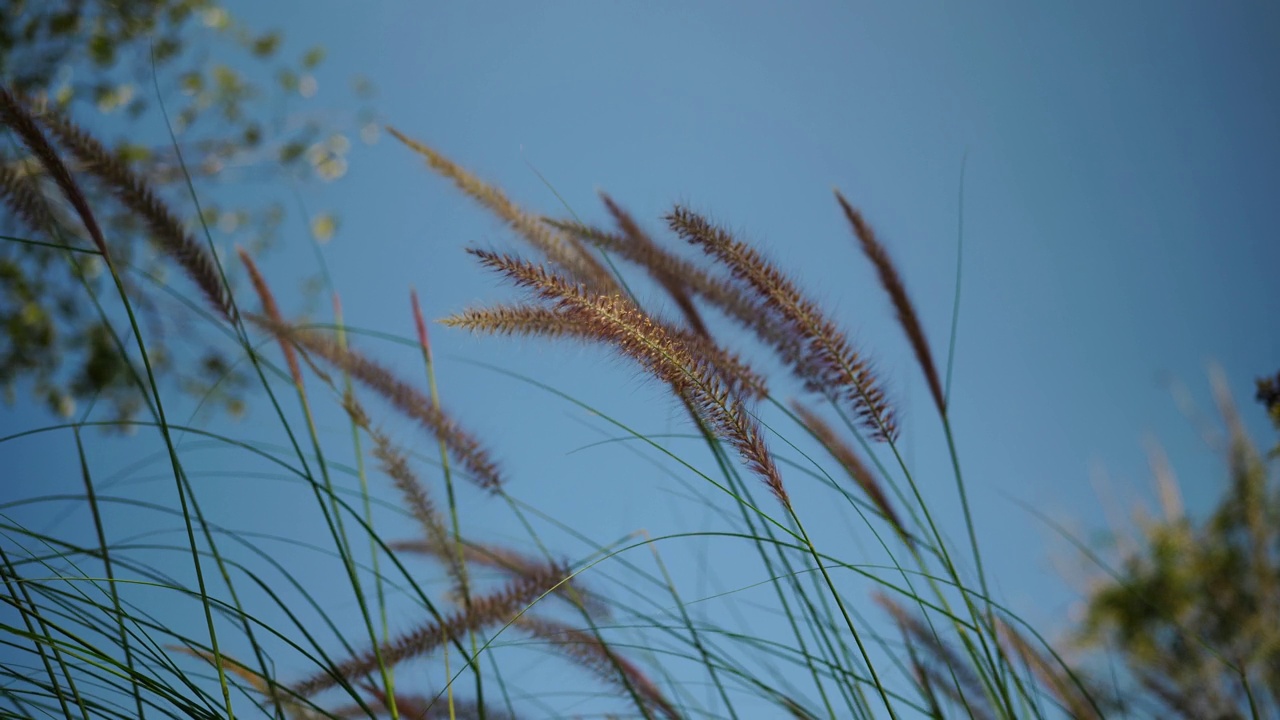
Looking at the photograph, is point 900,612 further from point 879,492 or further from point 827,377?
point 827,377

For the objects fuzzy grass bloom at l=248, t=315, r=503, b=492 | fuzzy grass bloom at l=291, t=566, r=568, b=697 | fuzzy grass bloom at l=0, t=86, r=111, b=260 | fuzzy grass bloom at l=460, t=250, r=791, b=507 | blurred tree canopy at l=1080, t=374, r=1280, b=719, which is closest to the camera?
fuzzy grass bloom at l=460, t=250, r=791, b=507

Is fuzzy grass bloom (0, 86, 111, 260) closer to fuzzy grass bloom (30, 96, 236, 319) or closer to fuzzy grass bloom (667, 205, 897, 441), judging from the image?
fuzzy grass bloom (30, 96, 236, 319)

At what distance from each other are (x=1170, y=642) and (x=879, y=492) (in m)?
5.66

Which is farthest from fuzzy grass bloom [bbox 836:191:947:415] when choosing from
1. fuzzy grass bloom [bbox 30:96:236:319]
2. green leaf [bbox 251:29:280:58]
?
green leaf [bbox 251:29:280:58]

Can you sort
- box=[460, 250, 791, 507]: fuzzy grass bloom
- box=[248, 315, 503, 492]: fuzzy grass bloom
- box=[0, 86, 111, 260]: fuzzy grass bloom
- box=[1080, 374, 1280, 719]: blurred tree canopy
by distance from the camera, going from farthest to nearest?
1. box=[1080, 374, 1280, 719]: blurred tree canopy
2. box=[248, 315, 503, 492]: fuzzy grass bloom
3. box=[0, 86, 111, 260]: fuzzy grass bloom
4. box=[460, 250, 791, 507]: fuzzy grass bloom

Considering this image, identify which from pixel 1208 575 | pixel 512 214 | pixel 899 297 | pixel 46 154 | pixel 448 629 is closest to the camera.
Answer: pixel 46 154

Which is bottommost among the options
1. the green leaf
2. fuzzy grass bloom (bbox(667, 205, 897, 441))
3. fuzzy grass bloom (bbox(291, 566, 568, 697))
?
fuzzy grass bloom (bbox(291, 566, 568, 697))

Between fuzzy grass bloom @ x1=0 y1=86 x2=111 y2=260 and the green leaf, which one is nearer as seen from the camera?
fuzzy grass bloom @ x1=0 y1=86 x2=111 y2=260

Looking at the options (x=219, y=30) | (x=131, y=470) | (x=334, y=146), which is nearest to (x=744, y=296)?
(x=131, y=470)

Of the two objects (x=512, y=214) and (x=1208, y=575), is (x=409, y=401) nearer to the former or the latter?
(x=512, y=214)

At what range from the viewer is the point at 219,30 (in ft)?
16.9

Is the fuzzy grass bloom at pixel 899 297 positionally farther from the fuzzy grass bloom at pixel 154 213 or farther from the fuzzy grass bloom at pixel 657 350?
the fuzzy grass bloom at pixel 154 213

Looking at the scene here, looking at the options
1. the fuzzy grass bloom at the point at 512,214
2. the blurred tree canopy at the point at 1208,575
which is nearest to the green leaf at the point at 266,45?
the fuzzy grass bloom at the point at 512,214

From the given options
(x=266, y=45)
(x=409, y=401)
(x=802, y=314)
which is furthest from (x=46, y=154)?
(x=266, y=45)
